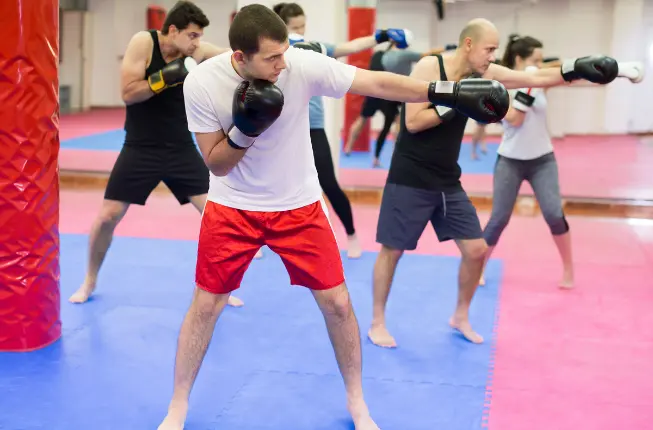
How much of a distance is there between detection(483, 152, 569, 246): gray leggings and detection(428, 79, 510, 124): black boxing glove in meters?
2.09

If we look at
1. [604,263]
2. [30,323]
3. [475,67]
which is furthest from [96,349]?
[604,263]

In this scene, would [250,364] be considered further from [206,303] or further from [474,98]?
[474,98]

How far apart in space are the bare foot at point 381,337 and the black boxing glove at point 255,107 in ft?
5.32

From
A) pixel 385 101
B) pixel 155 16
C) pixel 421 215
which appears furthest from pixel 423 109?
pixel 155 16

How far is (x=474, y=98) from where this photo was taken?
248cm

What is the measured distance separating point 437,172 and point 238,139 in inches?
54.7

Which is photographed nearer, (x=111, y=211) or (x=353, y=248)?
(x=111, y=211)

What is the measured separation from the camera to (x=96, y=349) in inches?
142

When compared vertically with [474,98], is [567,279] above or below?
below

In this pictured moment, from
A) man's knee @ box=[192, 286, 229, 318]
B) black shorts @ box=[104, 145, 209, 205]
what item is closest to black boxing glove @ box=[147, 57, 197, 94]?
black shorts @ box=[104, 145, 209, 205]

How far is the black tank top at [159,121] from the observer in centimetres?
399

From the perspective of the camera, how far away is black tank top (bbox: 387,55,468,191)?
3.54m

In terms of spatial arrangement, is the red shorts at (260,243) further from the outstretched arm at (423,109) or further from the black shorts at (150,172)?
the black shorts at (150,172)

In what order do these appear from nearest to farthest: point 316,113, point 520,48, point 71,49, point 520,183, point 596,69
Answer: point 596,69 → point 520,48 → point 520,183 → point 316,113 → point 71,49
